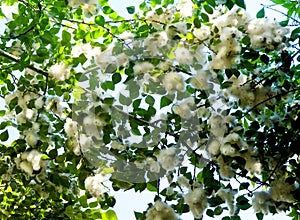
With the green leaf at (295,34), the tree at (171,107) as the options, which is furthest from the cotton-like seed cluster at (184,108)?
the green leaf at (295,34)

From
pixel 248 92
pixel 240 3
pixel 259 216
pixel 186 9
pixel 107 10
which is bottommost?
pixel 259 216

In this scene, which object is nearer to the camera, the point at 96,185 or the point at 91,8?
the point at 96,185

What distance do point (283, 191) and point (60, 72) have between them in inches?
33.3

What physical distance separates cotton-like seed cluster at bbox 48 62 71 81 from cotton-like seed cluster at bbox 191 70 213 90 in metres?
0.48

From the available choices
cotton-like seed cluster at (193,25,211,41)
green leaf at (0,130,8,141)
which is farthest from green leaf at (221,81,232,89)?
green leaf at (0,130,8,141)

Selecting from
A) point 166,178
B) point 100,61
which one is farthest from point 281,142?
point 100,61

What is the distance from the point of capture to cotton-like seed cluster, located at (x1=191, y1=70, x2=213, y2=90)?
142cm

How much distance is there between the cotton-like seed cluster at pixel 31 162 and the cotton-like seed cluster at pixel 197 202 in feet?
1.79

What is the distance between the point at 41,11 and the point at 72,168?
2.01 feet

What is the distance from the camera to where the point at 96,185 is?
152 centimetres

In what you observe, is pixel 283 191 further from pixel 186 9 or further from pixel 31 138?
pixel 31 138

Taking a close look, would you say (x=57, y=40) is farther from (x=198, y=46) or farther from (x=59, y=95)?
(x=198, y=46)

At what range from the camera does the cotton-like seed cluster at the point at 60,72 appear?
1.63 metres

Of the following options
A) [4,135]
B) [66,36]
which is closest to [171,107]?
[66,36]
